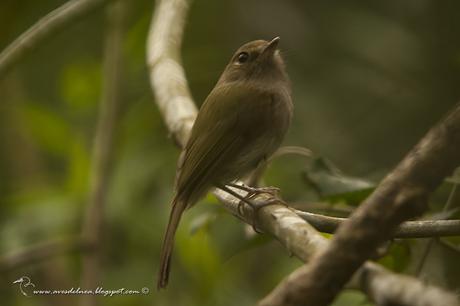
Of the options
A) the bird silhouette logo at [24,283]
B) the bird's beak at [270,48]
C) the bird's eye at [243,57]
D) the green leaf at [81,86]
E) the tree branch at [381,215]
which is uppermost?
the tree branch at [381,215]

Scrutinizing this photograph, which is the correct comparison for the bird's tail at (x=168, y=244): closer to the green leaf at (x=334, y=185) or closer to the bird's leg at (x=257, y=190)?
the bird's leg at (x=257, y=190)

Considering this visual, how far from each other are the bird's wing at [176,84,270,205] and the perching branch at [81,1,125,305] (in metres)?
0.75

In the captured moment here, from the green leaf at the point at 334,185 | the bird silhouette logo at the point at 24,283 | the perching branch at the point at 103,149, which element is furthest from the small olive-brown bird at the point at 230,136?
the bird silhouette logo at the point at 24,283

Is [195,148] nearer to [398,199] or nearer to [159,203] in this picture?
[159,203]

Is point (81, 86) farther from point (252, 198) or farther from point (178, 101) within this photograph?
point (252, 198)

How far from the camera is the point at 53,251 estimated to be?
13.5ft

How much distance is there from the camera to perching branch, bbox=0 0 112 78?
123 inches

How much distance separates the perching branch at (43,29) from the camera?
3.12m

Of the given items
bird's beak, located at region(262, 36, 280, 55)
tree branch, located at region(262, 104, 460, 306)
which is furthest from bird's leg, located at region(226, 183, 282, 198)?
tree branch, located at region(262, 104, 460, 306)

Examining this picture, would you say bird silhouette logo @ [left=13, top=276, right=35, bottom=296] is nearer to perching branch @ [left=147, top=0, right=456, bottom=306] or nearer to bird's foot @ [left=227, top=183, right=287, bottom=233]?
perching branch @ [left=147, top=0, right=456, bottom=306]

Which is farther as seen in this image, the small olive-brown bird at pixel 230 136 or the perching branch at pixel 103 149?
the perching branch at pixel 103 149

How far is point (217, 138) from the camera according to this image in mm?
3877

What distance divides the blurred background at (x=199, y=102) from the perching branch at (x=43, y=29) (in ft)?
3.02

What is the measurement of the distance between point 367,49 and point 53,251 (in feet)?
9.29
